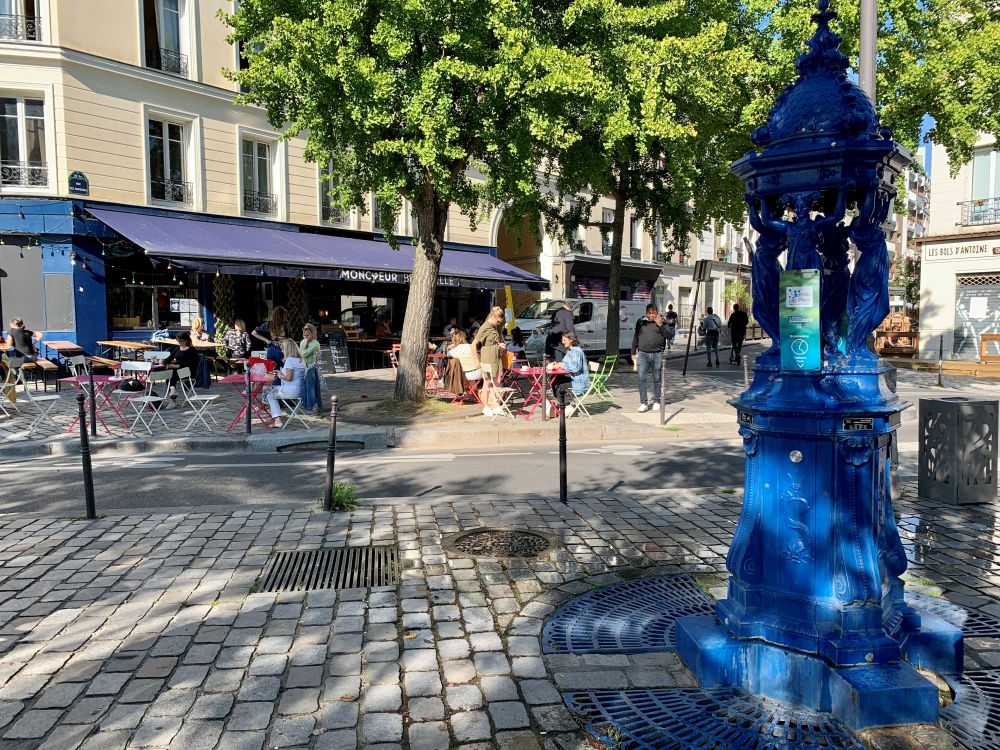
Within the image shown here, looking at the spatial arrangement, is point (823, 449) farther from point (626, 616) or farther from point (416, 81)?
point (416, 81)

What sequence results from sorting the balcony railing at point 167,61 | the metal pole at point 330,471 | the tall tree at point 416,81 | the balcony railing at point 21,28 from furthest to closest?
the balcony railing at point 167,61, the balcony railing at point 21,28, the tall tree at point 416,81, the metal pole at point 330,471

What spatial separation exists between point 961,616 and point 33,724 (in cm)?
465

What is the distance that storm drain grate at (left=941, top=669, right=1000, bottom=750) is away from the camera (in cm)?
294

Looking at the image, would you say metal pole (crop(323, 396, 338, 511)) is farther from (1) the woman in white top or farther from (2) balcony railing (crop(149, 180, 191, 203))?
(2) balcony railing (crop(149, 180, 191, 203))

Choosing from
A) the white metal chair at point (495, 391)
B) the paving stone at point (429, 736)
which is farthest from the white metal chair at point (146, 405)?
the paving stone at point (429, 736)

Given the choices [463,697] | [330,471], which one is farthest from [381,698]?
[330,471]

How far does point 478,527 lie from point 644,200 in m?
15.9

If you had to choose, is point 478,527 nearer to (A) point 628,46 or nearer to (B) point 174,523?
(B) point 174,523

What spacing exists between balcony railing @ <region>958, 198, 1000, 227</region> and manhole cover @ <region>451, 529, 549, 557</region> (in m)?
23.9

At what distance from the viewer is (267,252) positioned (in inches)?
736

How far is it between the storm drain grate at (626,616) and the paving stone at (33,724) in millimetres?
2225

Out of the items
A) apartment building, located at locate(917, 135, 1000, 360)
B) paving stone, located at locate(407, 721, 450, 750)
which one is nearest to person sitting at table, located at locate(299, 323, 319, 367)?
paving stone, located at locate(407, 721, 450, 750)

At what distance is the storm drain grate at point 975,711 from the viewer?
2936 mm

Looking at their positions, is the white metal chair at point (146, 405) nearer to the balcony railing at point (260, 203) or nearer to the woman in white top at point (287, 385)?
the woman in white top at point (287, 385)
